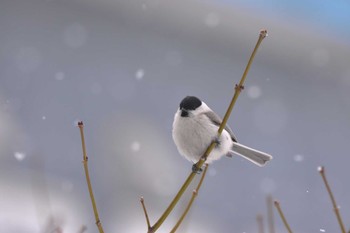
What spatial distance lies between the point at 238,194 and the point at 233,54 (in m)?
1.90

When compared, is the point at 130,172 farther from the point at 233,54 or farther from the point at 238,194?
the point at 233,54

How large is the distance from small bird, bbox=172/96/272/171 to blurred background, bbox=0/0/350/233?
2.78m

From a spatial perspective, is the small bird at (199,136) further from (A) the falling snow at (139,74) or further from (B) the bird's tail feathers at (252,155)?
(A) the falling snow at (139,74)

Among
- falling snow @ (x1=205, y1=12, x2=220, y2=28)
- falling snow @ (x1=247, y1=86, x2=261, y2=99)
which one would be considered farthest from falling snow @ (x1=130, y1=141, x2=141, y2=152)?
falling snow @ (x1=205, y1=12, x2=220, y2=28)

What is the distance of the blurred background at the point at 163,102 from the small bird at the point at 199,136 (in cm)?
278

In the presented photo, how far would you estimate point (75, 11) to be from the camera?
5.74m

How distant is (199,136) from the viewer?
2.05 m

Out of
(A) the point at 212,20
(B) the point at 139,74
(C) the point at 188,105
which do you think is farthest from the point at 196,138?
(A) the point at 212,20

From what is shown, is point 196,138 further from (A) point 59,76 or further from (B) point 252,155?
(A) point 59,76

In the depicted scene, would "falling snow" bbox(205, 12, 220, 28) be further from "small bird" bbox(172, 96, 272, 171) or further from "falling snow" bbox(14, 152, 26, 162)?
"small bird" bbox(172, 96, 272, 171)

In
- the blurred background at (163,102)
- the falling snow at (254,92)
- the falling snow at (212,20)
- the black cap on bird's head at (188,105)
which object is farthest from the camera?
the falling snow at (254,92)

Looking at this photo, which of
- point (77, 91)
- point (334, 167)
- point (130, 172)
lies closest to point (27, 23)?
point (77, 91)

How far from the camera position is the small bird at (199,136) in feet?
6.68

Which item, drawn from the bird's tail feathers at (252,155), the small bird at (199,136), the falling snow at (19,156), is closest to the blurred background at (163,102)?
the falling snow at (19,156)
